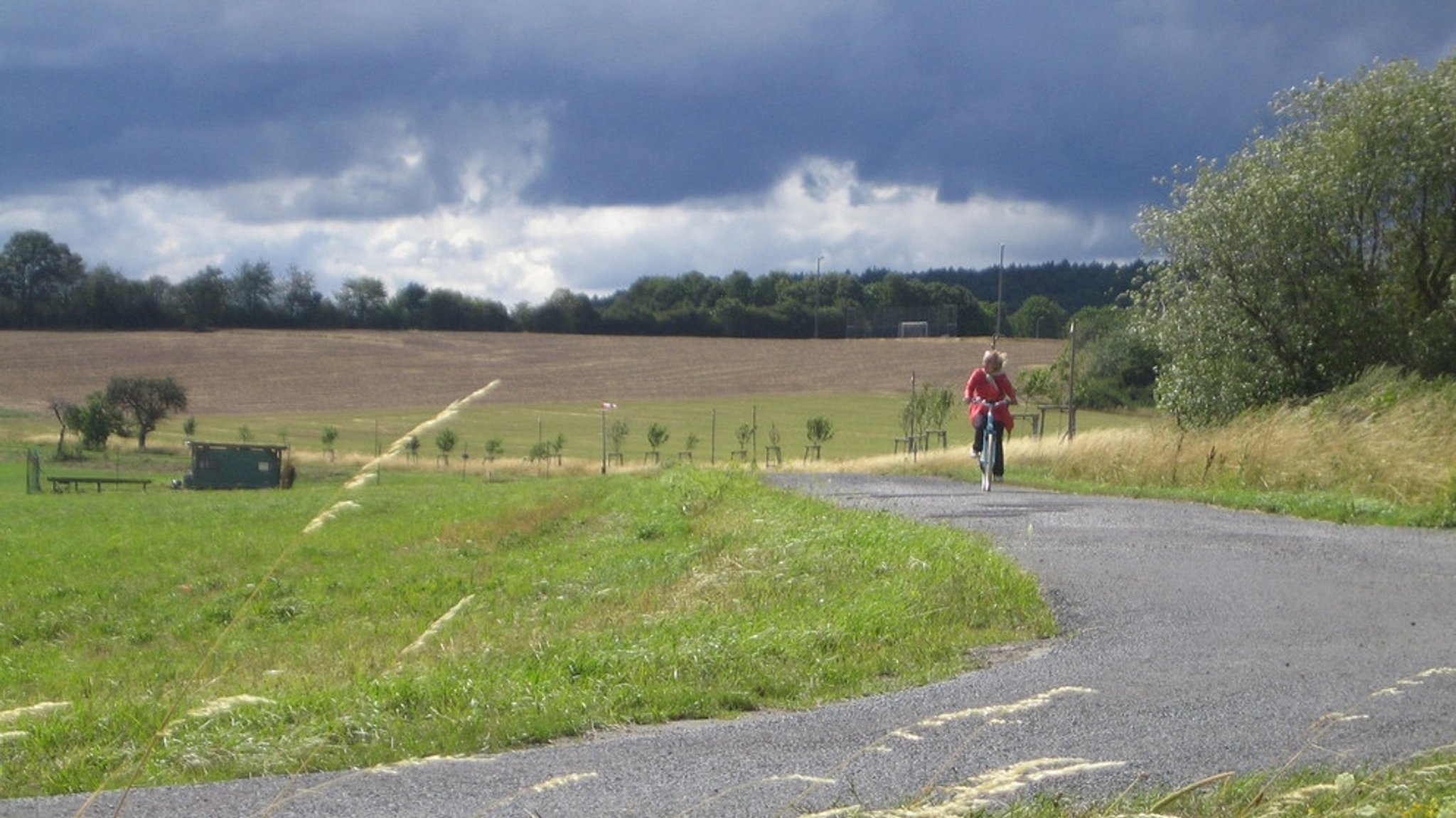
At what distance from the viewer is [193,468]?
52.0 m

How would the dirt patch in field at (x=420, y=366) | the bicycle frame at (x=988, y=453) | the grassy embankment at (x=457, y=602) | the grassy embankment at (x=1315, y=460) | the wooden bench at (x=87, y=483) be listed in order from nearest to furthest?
the grassy embankment at (x=457, y=602) → the grassy embankment at (x=1315, y=460) → the bicycle frame at (x=988, y=453) → the wooden bench at (x=87, y=483) → the dirt patch in field at (x=420, y=366)

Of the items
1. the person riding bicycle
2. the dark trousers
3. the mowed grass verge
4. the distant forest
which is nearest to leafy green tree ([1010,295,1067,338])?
the distant forest

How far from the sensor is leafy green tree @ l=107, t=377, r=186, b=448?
251 feet

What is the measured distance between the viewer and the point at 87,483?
178ft

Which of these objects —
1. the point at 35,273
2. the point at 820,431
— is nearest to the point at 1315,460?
Result: the point at 820,431

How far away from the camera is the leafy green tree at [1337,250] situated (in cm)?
2669

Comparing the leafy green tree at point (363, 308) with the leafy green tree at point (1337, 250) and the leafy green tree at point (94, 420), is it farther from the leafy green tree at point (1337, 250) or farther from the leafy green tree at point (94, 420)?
the leafy green tree at point (1337, 250)

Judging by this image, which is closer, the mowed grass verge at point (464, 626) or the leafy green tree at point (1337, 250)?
the mowed grass verge at point (464, 626)

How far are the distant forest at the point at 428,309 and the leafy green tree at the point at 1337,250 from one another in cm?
5466

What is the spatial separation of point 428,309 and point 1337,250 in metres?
74.6

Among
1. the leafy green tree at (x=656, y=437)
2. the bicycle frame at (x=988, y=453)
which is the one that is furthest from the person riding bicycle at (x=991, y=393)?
the leafy green tree at (x=656, y=437)

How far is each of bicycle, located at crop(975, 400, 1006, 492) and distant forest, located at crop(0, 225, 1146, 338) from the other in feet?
210

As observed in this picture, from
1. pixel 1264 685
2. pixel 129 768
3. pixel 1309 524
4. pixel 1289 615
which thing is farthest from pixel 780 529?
pixel 129 768

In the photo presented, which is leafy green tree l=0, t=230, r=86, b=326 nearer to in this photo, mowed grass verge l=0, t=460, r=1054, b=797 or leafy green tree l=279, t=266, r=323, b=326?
leafy green tree l=279, t=266, r=323, b=326
